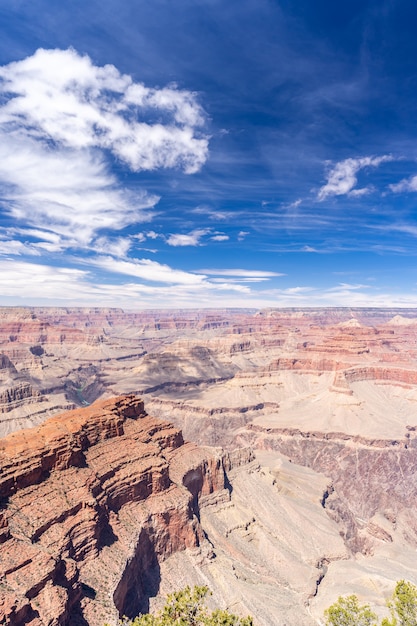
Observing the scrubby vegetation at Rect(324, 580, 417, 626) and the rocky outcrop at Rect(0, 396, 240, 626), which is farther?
the rocky outcrop at Rect(0, 396, 240, 626)

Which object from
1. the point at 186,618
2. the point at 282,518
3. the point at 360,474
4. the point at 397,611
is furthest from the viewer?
the point at 360,474

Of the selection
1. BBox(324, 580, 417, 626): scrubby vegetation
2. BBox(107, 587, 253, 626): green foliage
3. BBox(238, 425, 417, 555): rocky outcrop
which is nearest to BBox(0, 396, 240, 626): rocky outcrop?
BBox(107, 587, 253, 626): green foliage

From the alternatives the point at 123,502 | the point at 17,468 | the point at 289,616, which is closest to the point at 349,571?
the point at 289,616

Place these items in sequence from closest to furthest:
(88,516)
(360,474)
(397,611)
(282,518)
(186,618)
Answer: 1. (186,618)
2. (397,611)
3. (88,516)
4. (282,518)
5. (360,474)

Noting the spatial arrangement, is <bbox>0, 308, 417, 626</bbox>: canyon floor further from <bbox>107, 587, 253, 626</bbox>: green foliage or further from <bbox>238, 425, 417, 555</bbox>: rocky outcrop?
<bbox>107, 587, 253, 626</bbox>: green foliage

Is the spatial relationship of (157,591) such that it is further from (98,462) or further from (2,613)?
(2,613)

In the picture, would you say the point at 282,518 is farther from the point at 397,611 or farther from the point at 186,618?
the point at 186,618

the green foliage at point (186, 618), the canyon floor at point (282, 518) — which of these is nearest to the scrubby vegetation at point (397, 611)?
the green foliage at point (186, 618)

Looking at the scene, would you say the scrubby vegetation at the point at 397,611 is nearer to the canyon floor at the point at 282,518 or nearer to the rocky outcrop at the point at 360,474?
the canyon floor at the point at 282,518

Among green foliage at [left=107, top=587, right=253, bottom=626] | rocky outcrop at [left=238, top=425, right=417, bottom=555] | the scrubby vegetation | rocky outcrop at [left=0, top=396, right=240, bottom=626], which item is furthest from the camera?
rocky outcrop at [left=238, top=425, right=417, bottom=555]

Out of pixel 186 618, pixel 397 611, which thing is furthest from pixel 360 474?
pixel 186 618
